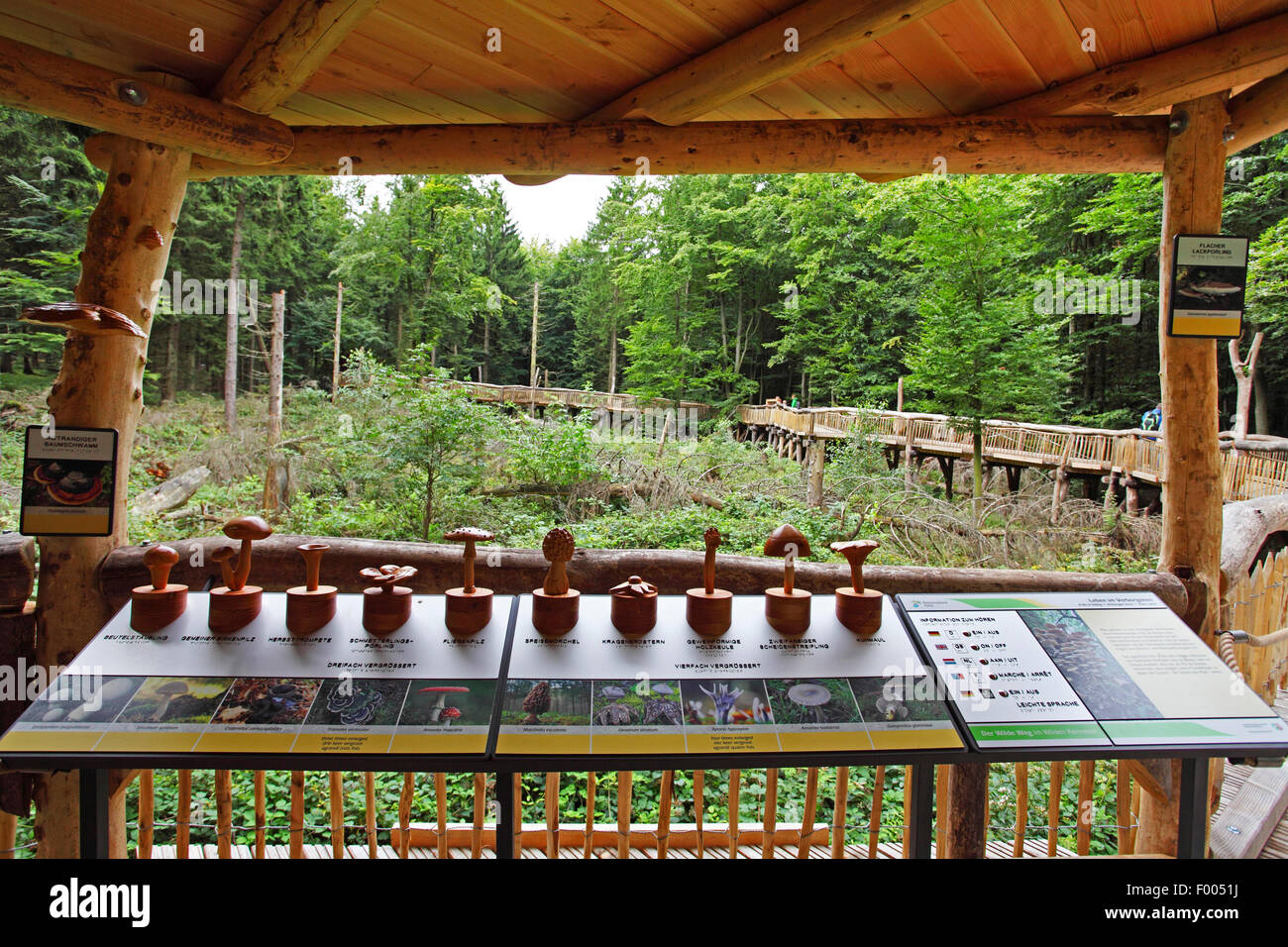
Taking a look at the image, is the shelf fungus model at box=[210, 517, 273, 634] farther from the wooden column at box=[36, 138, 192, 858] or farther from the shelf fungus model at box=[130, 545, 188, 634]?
the wooden column at box=[36, 138, 192, 858]

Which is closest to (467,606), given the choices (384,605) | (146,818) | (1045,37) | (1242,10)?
(384,605)

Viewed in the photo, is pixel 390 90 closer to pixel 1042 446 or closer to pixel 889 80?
pixel 889 80

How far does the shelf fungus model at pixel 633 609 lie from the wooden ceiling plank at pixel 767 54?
5.13ft

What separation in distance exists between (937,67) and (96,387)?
3.12m

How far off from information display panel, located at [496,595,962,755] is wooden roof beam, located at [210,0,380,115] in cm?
166

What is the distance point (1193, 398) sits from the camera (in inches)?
98.0

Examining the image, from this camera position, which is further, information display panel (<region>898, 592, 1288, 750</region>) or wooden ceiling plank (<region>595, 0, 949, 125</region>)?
wooden ceiling plank (<region>595, 0, 949, 125</region>)

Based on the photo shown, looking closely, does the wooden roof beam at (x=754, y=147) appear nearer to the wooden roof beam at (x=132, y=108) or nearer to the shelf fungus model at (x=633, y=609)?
the wooden roof beam at (x=132, y=108)

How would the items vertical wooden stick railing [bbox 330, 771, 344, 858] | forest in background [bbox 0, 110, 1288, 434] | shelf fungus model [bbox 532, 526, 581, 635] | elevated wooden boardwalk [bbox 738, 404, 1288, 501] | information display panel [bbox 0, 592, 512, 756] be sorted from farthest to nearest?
1. forest in background [bbox 0, 110, 1288, 434]
2. elevated wooden boardwalk [bbox 738, 404, 1288, 501]
3. vertical wooden stick railing [bbox 330, 771, 344, 858]
4. shelf fungus model [bbox 532, 526, 581, 635]
5. information display panel [bbox 0, 592, 512, 756]

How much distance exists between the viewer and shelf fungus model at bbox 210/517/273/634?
156 cm

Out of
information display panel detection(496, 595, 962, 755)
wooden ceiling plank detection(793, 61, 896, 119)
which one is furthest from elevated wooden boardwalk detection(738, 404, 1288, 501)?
information display panel detection(496, 595, 962, 755)
